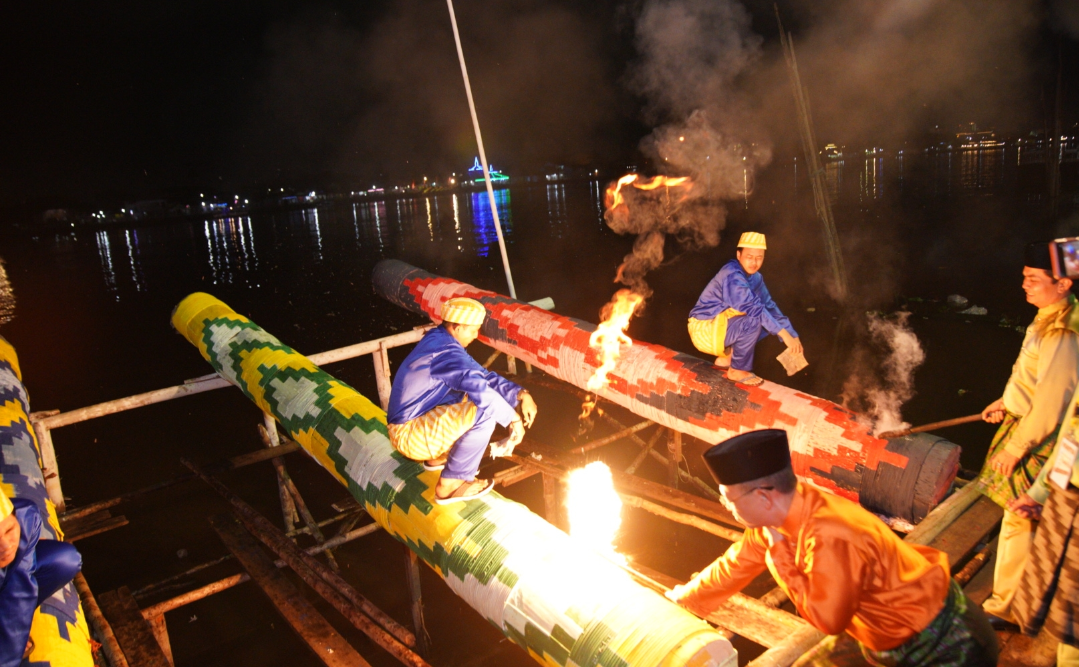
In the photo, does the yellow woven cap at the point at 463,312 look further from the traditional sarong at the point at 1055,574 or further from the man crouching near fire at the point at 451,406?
the traditional sarong at the point at 1055,574

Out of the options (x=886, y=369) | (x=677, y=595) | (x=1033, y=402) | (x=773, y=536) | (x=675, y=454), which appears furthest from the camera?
(x=886, y=369)

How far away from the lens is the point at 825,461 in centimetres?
451

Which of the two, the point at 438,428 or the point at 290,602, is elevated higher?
the point at 438,428

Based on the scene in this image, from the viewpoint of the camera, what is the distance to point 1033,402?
3.24 metres

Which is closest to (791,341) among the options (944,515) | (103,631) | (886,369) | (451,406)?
(944,515)

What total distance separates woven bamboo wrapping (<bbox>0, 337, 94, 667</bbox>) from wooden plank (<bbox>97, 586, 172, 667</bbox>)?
1.44 ft

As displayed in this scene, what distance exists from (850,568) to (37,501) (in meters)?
4.96

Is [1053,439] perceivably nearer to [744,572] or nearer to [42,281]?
[744,572]

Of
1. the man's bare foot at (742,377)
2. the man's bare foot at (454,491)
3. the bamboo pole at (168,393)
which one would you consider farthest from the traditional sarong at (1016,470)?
the bamboo pole at (168,393)

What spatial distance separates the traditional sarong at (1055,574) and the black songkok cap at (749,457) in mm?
1450

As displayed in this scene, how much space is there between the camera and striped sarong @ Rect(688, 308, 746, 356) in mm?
5594

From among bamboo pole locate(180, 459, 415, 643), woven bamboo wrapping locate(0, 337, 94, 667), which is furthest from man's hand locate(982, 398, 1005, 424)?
woven bamboo wrapping locate(0, 337, 94, 667)

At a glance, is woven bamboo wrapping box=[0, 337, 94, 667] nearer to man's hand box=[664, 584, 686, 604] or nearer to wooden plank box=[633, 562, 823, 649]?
man's hand box=[664, 584, 686, 604]

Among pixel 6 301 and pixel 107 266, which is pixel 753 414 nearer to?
pixel 6 301
